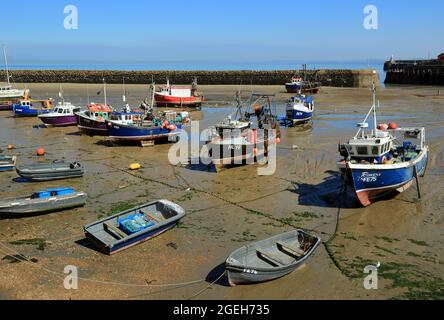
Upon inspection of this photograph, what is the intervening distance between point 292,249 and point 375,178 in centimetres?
496

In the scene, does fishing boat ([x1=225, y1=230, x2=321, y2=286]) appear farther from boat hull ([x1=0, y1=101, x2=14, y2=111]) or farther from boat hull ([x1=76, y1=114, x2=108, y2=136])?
boat hull ([x1=0, y1=101, x2=14, y2=111])

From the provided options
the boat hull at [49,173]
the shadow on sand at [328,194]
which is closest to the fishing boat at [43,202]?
the boat hull at [49,173]

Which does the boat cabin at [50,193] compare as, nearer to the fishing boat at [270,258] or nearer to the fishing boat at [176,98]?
the fishing boat at [270,258]

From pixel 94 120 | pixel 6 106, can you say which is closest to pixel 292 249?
pixel 94 120

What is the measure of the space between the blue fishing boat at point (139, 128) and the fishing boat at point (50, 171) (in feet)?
20.6

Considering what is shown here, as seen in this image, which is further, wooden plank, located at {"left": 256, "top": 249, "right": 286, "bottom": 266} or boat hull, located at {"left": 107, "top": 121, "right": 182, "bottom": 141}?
boat hull, located at {"left": 107, "top": 121, "right": 182, "bottom": 141}

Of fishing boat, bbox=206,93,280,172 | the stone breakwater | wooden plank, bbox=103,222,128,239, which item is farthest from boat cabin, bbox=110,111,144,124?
the stone breakwater

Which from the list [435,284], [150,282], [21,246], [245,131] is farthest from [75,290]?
[245,131]

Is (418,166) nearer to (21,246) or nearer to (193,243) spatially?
(193,243)

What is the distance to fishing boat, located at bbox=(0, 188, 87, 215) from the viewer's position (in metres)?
13.5

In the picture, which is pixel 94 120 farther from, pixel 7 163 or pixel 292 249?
pixel 292 249

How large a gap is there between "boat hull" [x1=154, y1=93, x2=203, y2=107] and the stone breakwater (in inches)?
1111

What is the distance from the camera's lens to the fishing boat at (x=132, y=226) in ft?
37.8

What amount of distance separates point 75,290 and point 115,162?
12.6 m
